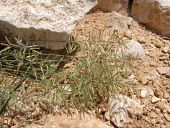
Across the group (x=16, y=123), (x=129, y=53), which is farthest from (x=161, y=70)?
(x=16, y=123)

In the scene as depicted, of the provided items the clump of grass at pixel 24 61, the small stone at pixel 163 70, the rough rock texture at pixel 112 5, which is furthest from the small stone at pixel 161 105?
the rough rock texture at pixel 112 5

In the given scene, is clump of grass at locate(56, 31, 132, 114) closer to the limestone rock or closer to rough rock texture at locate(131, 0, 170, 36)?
the limestone rock

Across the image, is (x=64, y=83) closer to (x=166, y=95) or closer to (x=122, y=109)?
(x=122, y=109)

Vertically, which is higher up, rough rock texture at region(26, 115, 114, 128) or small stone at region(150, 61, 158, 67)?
small stone at region(150, 61, 158, 67)

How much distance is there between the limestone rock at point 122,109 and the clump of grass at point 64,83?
1.8 inches

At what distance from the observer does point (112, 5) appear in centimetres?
251

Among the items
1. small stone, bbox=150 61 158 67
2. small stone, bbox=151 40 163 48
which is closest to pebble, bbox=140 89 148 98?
small stone, bbox=150 61 158 67

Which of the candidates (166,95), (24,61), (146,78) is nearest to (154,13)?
(146,78)

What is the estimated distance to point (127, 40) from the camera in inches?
91.7

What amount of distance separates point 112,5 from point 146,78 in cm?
59

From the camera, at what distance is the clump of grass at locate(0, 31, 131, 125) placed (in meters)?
1.87

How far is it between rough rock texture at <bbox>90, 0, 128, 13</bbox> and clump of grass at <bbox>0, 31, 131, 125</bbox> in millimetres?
513

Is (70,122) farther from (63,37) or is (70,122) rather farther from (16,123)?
(63,37)

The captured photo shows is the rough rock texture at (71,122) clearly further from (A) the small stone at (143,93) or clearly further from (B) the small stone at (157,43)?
(B) the small stone at (157,43)
